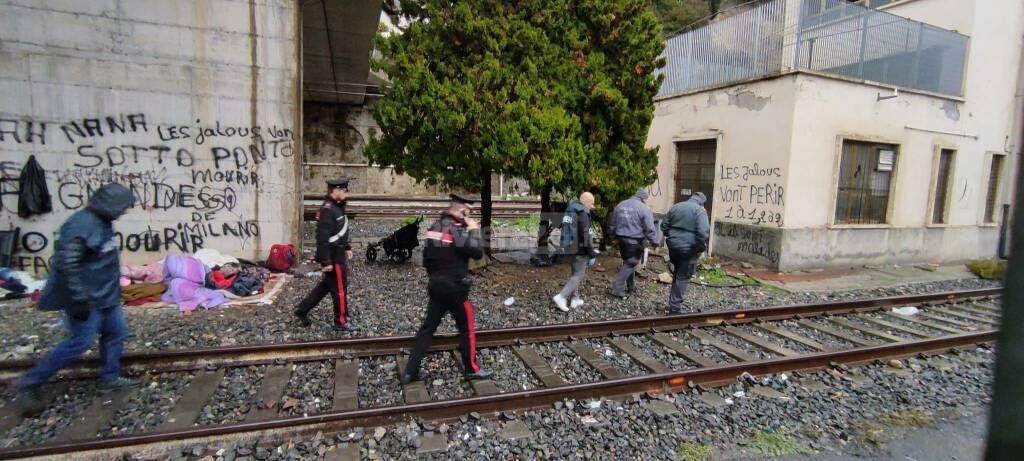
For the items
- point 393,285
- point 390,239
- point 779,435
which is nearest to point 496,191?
point 390,239

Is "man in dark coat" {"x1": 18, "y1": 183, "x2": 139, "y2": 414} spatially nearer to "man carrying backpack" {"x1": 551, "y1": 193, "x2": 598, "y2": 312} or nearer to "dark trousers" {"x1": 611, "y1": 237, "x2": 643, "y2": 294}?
"man carrying backpack" {"x1": 551, "y1": 193, "x2": 598, "y2": 312}

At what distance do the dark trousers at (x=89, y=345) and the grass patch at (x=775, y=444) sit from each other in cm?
556

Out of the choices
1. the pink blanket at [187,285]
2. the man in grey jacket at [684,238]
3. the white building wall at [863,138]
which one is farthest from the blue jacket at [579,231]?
the white building wall at [863,138]

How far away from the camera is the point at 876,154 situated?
37.9 feet

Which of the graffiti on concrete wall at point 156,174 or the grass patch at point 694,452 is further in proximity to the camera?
the graffiti on concrete wall at point 156,174

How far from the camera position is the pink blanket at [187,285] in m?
6.94

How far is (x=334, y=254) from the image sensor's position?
597 centimetres

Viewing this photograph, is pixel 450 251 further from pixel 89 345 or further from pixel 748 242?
pixel 748 242

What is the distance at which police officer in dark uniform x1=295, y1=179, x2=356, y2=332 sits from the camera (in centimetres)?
582

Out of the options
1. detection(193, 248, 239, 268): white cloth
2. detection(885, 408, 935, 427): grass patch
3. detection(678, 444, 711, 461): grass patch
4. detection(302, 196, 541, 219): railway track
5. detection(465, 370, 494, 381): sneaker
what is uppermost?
detection(302, 196, 541, 219): railway track

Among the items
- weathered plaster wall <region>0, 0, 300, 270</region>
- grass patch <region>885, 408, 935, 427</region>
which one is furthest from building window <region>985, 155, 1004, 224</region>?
weathered plaster wall <region>0, 0, 300, 270</region>

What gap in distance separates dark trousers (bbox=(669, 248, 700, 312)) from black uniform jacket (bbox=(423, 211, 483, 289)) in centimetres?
388

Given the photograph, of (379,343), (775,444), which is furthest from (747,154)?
(379,343)

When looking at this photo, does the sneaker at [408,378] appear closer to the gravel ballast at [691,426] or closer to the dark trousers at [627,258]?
the gravel ballast at [691,426]
